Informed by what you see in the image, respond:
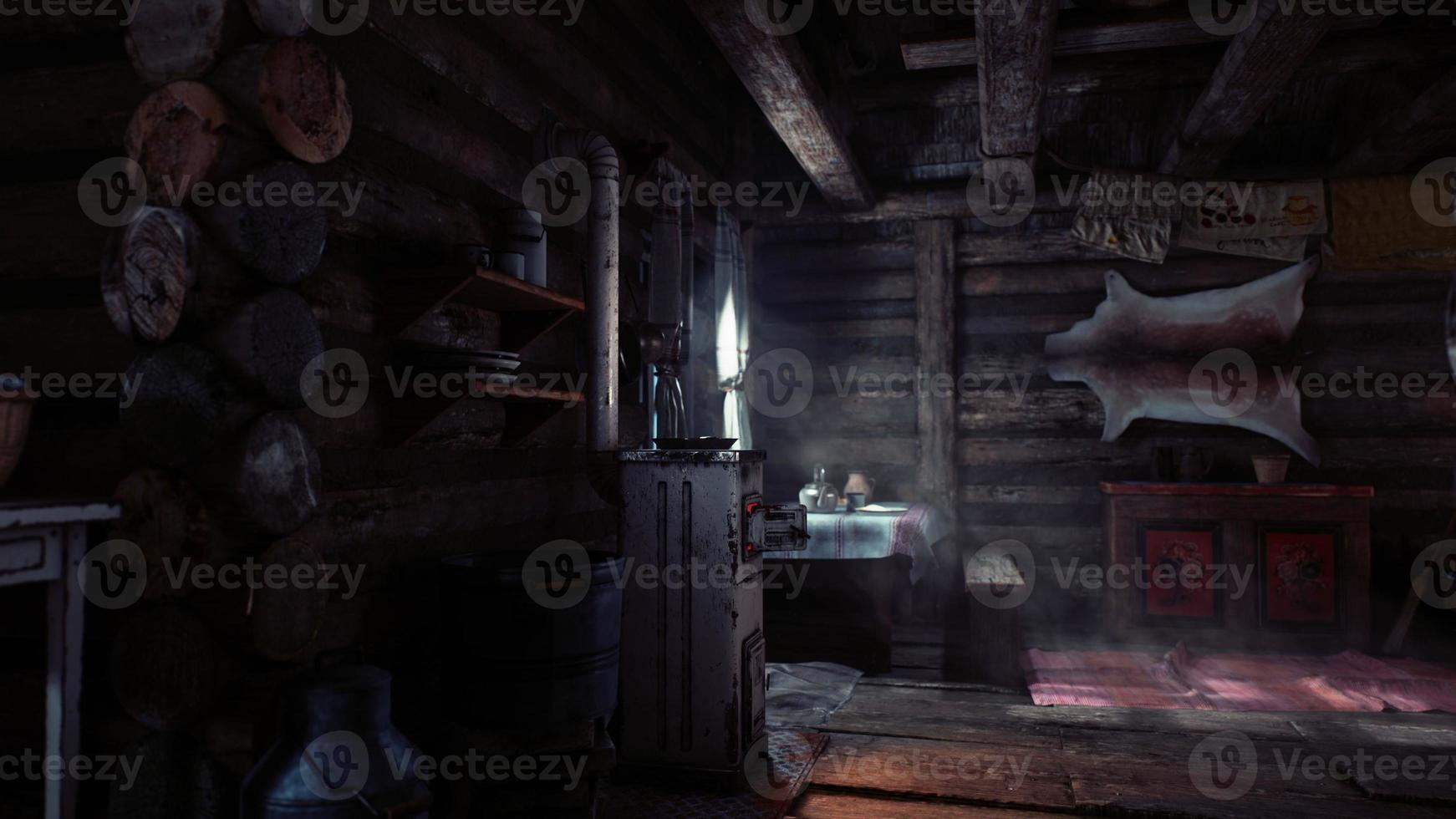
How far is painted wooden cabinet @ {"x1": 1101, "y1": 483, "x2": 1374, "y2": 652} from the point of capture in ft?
21.7

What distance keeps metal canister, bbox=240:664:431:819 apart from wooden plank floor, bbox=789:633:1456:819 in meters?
1.80

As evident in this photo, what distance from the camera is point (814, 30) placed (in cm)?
604

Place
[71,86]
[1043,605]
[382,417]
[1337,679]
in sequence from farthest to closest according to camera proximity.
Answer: [1043,605] → [1337,679] → [382,417] → [71,86]

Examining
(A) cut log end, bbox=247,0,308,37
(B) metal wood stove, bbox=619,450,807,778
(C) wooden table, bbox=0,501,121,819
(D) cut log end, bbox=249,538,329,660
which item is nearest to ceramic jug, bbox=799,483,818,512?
(B) metal wood stove, bbox=619,450,807,778

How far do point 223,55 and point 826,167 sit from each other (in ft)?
15.8

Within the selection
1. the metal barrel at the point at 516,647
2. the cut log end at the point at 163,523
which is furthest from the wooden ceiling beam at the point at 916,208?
the cut log end at the point at 163,523

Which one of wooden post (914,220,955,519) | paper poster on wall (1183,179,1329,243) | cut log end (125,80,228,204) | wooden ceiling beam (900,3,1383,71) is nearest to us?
cut log end (125,80,228,204)

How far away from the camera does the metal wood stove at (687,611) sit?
3867 millimetres

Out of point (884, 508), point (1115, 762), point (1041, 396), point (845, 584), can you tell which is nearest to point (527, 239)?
point (1115, 762)

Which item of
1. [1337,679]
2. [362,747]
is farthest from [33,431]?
[1337,679]

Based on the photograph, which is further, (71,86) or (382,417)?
(382,417)

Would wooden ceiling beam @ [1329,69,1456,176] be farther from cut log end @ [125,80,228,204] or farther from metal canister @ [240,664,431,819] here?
metal canister @ [240,664,431,819]

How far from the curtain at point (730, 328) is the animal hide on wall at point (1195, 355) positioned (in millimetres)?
2948

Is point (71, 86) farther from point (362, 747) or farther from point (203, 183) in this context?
point (362, 747)
